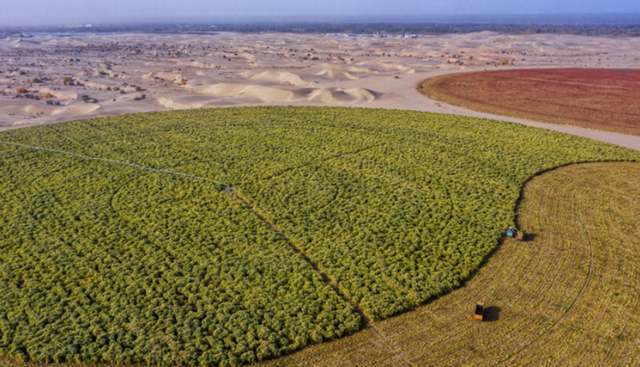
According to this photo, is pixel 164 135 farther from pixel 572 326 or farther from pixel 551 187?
pixel 572 326

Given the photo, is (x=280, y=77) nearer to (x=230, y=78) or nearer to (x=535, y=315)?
(x=230, y=78)

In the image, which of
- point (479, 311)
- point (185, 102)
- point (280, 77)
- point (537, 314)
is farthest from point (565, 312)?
point (280, 77)

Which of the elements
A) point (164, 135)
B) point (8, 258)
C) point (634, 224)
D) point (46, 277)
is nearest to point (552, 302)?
point (634, 224)

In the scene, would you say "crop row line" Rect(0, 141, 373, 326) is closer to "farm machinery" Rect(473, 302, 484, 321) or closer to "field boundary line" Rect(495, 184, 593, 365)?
"farm machinery" Rect(473, 302, 484, 321)

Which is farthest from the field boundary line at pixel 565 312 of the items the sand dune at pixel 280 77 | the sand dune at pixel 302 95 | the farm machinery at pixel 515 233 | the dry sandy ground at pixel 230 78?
the sand dune at pixel 280 77

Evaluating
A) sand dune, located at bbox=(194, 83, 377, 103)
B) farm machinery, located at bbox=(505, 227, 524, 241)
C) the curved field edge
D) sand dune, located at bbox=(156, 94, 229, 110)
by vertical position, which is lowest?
the curved field edge

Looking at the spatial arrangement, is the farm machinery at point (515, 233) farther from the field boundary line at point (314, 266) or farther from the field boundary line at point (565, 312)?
the field boundary line at point (314, 266)

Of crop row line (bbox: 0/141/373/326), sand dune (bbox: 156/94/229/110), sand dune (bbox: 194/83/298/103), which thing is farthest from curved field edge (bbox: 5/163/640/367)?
sand dune (bbox: 156/94/229/110)
